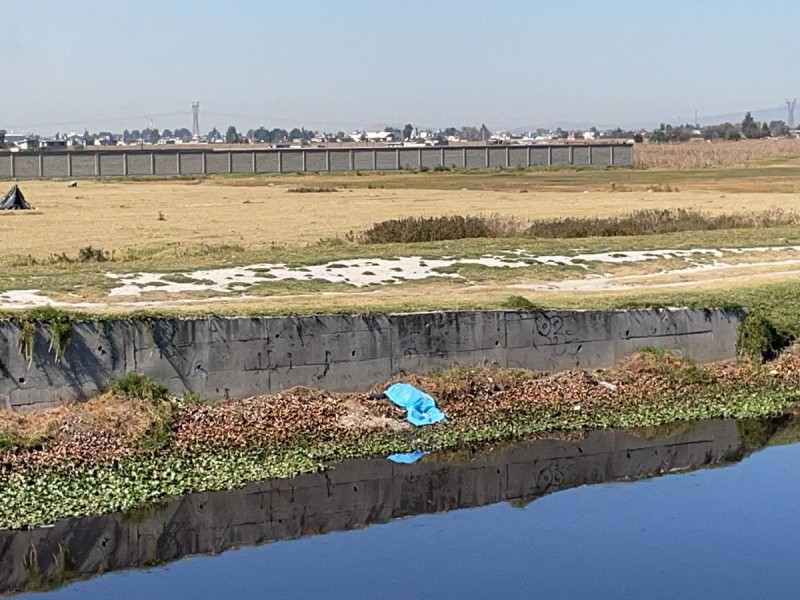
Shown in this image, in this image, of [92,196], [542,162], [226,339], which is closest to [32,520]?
[226,339]

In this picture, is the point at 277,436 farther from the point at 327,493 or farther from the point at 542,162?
the point at 542,162

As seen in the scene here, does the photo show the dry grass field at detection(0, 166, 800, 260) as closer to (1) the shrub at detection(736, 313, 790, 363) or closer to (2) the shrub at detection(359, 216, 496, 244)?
(2) the shrub at detection(359, 216, 496, 244)

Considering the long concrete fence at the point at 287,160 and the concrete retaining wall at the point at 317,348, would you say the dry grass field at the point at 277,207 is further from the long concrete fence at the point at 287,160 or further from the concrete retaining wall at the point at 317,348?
the long concrete fence at the point at 287,160

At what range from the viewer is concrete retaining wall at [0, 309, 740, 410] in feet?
64.4

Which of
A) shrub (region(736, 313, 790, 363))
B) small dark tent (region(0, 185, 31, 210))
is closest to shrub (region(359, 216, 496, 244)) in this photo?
shrub (region(736, 313, 790, 363))

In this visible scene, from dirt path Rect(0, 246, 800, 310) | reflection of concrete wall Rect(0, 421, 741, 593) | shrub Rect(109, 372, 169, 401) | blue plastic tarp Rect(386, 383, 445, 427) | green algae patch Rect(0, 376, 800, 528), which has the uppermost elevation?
dirt path Rect(0, 246, 800, 310)

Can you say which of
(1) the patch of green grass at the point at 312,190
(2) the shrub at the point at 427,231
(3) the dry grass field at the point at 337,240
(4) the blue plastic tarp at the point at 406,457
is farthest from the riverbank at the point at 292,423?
(1) the patch of green grass at the point at 312,190

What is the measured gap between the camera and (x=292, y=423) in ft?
Answer: 66.1

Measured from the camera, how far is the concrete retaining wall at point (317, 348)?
773 inches

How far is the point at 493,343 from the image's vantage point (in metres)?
22.9

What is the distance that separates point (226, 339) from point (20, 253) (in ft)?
61.7

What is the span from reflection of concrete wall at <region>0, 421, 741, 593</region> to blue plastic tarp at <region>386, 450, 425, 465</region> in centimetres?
18

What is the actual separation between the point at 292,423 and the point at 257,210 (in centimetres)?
4172

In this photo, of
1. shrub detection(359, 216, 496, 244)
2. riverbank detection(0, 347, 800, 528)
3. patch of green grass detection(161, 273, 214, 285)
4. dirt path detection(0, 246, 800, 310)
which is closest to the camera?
riverbank detection(0, 347, 800, 528)
